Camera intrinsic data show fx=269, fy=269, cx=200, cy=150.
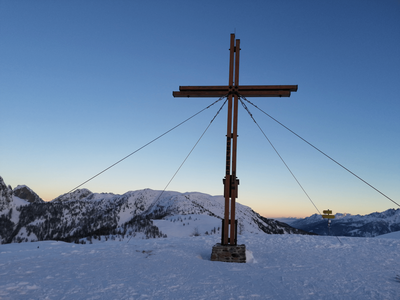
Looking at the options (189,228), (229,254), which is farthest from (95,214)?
(229,254)

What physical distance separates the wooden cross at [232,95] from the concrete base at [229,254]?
Result: 34cm

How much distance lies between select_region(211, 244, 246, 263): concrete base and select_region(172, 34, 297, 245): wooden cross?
1.11 feet

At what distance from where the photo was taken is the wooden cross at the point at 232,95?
11.3 metres

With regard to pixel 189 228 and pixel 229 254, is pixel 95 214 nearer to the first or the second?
pixel 189 228

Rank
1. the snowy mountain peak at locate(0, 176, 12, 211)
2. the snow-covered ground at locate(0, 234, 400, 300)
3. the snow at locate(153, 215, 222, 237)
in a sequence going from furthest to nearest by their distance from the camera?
the snowy mountain peak at locate(0, 176, 12, 211) < the snow at locate(153, 215, 222, 237) < the snow-covered ground at locate(0, 234, 400, 300)

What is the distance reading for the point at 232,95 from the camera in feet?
39.0

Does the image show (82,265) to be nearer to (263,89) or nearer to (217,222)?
(263,89)

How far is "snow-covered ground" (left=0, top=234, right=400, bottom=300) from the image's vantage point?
270 inches

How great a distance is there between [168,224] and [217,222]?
624cm

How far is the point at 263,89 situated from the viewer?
11.9m

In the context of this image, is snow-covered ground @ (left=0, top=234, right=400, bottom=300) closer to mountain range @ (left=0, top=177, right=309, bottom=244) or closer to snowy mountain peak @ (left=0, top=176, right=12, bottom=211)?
mountain range @ (left=0, top=177, right=309, bottom=244)

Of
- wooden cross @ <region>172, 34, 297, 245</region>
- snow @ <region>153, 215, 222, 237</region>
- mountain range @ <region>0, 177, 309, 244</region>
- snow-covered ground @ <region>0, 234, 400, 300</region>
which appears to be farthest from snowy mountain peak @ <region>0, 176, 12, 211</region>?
wooden cross @ <region>172, 34, 297, 245</region>

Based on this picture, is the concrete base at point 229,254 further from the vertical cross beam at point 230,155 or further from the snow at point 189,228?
the snow at point 189,228

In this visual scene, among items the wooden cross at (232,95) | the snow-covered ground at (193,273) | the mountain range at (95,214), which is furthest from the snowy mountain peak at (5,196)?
the wooden cross at (232,95)
